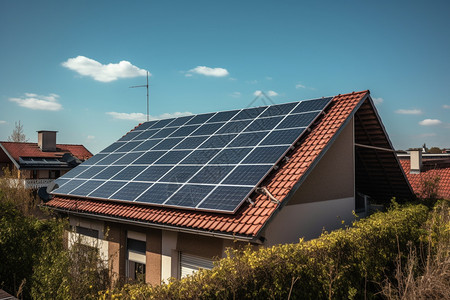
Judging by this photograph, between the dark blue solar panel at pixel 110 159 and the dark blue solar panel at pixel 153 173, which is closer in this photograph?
the dark blue solar panel at pixel 153 173

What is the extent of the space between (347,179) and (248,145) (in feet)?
14.0

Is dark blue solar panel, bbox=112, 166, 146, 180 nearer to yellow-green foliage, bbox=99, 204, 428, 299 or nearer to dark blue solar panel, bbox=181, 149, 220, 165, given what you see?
dark blue solar panel, bbox=181, 149, 220, 165

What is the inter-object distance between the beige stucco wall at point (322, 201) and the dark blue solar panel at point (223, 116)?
4630mm

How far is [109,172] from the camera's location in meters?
14.3

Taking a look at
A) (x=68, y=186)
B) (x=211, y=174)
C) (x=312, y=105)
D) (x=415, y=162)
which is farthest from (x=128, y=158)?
(x=415, y=162)

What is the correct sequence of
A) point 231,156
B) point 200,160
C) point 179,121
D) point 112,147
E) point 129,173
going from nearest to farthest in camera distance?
point 231,156 → point 200,160 → point 129,173 → point 179,121 → point 112,147

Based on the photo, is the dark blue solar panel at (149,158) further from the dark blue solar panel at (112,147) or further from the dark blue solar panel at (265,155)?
the dark blue solar panel at (265,155)

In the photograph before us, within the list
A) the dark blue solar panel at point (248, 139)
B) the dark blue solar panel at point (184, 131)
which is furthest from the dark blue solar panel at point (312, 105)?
the dark blue solar panel at point (184, 131)

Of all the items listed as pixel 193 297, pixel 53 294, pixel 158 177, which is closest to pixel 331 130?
pixel 158 177

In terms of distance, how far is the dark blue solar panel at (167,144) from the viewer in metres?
14.2

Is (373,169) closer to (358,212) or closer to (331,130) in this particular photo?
(358,212)

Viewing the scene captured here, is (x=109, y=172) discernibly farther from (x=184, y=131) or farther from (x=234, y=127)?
Result: (x=234, y=127)

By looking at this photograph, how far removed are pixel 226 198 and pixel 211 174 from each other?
1492mm

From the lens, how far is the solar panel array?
32.3 ft
